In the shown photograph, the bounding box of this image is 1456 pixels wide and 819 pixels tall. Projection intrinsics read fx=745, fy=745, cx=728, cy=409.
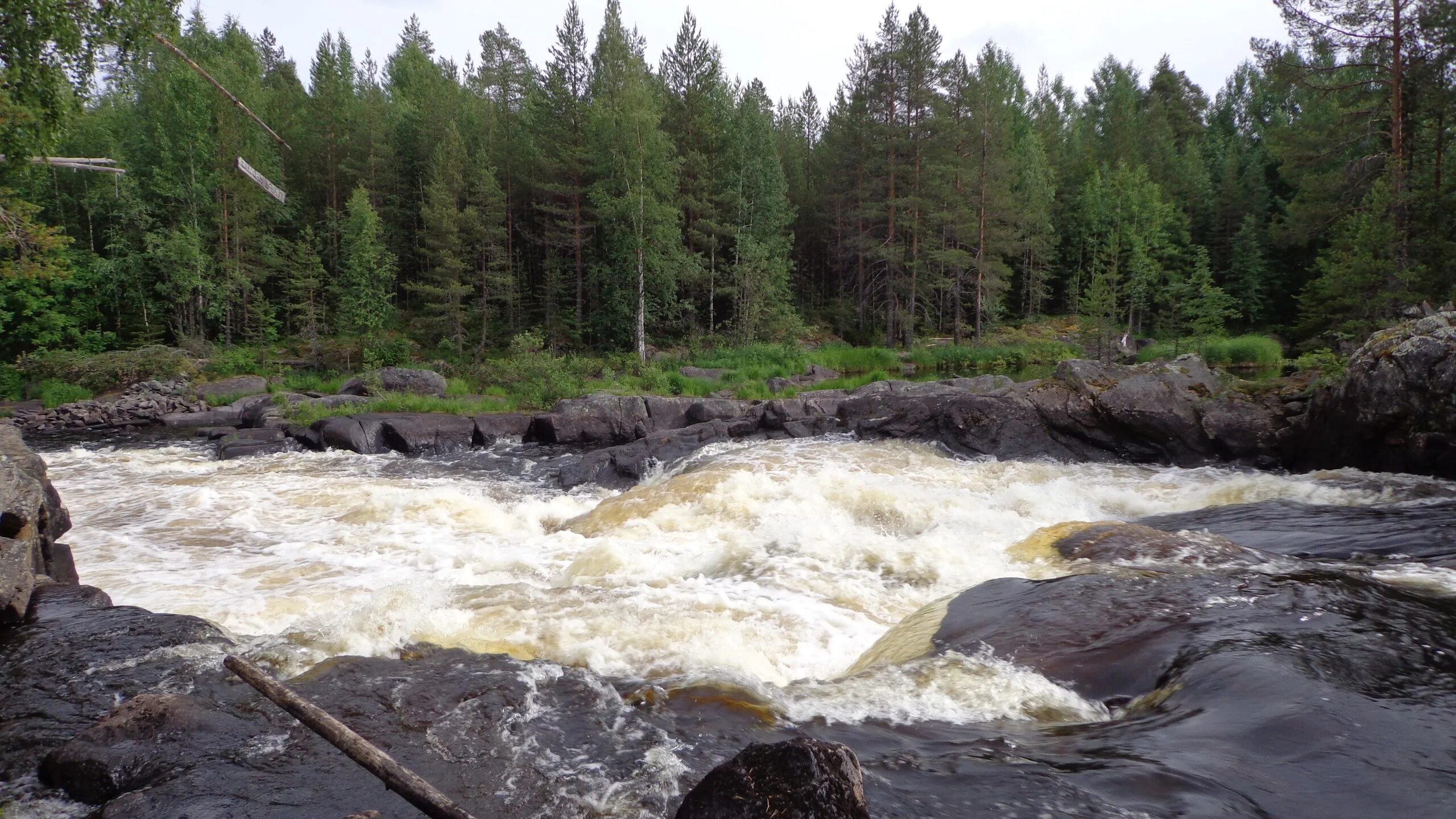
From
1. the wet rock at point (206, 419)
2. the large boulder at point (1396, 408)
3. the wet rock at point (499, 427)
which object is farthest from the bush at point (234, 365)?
the large boulder at point (1396, 408)

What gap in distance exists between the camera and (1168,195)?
4650 centimetres

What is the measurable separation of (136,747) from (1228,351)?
111ft

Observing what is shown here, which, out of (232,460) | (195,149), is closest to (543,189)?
(195,149)

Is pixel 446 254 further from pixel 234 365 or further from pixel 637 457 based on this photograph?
pixel 637 457

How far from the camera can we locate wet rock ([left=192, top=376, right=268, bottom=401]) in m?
26.2

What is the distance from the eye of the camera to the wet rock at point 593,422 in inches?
754

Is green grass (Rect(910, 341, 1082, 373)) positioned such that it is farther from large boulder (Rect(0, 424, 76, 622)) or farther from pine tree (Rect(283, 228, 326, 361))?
large boulder (Rect(0, 424, 76, 622))

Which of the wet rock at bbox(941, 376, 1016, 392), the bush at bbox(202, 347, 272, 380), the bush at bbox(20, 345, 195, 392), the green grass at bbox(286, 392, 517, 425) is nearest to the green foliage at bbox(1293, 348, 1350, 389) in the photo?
the wet rock at bbox(941, 376, 1016, 392)

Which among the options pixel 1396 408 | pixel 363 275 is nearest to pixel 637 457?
pixel 1396 408

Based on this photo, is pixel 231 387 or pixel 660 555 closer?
pixel 660 555

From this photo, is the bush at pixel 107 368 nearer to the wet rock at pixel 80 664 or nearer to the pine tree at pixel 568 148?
the pine tree at pixel 568 148

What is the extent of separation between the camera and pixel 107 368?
1032 inches

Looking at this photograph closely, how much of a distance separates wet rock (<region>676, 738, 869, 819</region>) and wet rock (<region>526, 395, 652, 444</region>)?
16.4 meters

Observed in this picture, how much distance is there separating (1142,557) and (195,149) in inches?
1570
